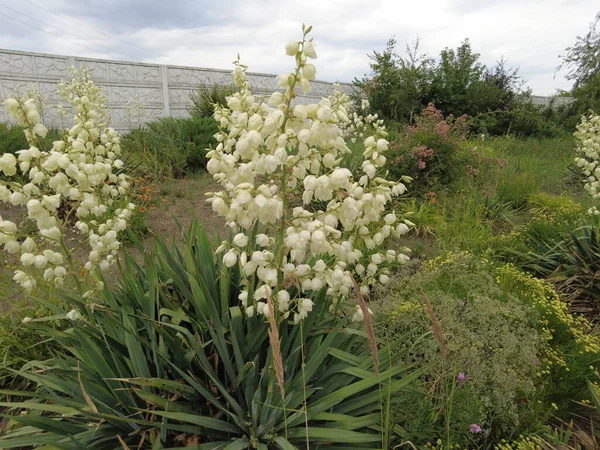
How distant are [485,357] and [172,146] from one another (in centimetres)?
661

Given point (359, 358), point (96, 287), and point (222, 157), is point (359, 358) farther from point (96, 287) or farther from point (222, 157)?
point (96, 287)

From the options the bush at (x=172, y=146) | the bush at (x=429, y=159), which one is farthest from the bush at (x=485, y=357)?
the bush at (x=172, y=146)

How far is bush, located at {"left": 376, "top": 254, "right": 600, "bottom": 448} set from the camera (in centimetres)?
185

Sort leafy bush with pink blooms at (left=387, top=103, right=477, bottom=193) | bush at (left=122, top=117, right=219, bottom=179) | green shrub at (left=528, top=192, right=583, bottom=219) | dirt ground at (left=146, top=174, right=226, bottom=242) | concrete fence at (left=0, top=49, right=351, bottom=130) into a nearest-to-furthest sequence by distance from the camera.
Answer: green shrub at (left=528, top=192, right=583, bottom=219)
dirt ground at (left=146, top=174, right=226, bottom=242)
leafy bush with pink blooms at (left=387, top=103, right=477, bottom=193)
bush at (left=122, top=117, right=219, bottom=179)
concrete fence at (left=0, top=49, right=351, bottom=130)

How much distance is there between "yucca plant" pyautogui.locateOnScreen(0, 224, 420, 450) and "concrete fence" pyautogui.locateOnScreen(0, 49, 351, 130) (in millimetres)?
8623

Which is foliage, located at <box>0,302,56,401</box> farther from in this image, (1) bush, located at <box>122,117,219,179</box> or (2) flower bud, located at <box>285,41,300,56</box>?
(1) bush, located at <box>122,117,219,179</box>

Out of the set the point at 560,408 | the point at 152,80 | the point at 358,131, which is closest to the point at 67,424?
the point at 560,408

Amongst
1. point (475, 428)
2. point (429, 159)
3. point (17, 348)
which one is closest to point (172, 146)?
point (429, 159)

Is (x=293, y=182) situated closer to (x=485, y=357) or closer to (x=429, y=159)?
(x=485, y=357)

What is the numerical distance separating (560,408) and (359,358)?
129 centimetres

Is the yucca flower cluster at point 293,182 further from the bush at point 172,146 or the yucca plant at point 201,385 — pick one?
the bush at point 172,146

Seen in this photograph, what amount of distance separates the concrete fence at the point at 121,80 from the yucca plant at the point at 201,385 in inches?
339

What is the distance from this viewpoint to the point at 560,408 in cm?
218

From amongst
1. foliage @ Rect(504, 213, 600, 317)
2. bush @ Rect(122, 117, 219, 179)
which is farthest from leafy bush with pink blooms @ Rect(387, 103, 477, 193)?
bush @ Rect(122, 117, 219, 179)
